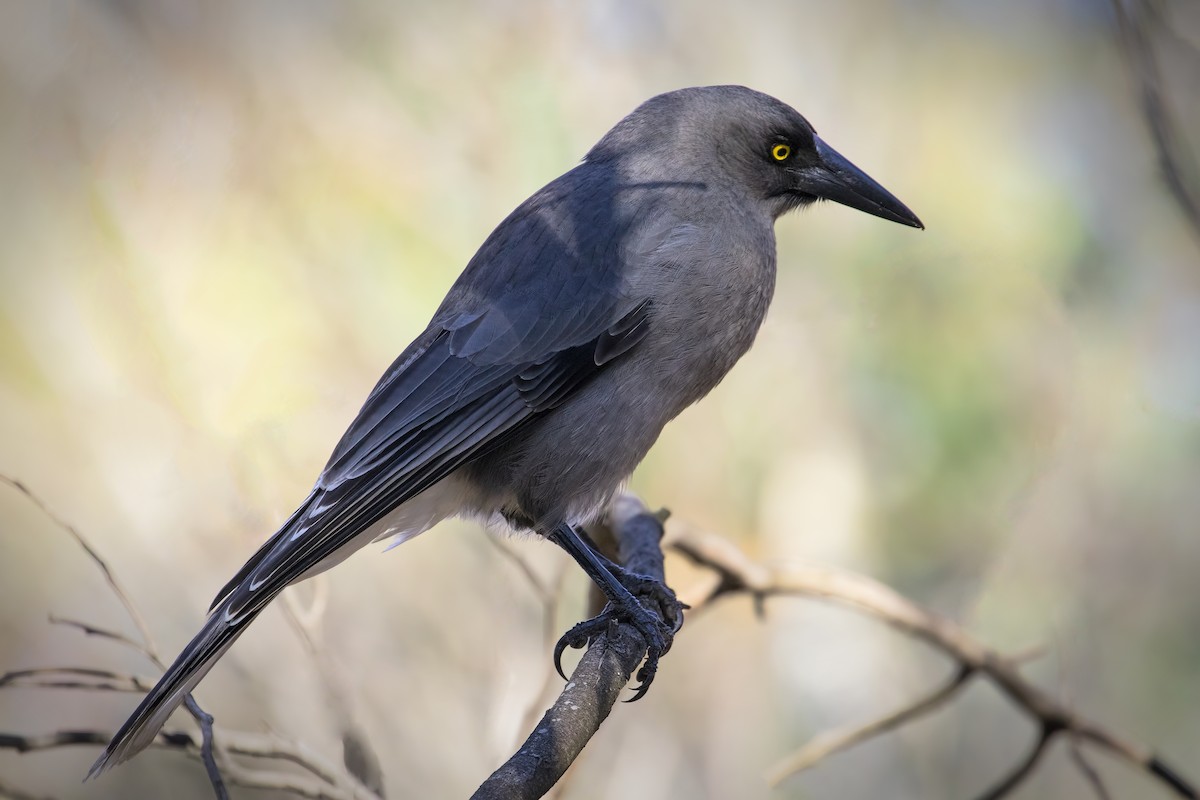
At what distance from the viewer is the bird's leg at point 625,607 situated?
268cm

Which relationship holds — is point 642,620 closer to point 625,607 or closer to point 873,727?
point 625,607

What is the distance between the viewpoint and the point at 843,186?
3062 mm

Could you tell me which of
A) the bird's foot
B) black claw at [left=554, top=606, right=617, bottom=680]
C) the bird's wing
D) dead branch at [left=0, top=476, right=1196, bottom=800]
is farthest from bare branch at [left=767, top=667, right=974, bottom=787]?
the bird's wing

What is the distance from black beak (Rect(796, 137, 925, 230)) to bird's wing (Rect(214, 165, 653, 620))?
1.96 ft

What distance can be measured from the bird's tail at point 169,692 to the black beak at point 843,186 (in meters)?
1.73

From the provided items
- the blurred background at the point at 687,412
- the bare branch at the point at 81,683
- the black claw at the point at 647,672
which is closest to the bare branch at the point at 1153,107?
the blurred background at the point at 687,412

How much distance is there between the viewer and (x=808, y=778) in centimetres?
485

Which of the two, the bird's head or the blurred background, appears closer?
the bird's head

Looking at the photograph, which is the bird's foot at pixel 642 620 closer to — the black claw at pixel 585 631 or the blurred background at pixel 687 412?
the black claw at pixel 585 631

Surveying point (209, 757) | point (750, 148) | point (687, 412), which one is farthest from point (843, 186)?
point (209, 757)

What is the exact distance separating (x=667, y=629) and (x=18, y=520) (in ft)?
9.44

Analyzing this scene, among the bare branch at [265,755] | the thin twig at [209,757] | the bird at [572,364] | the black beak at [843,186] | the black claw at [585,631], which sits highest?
the black beak at [843,186]

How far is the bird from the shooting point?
2.68 m

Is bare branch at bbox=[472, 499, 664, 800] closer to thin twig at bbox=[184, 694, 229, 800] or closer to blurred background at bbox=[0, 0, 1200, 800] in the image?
thin twig at bbox=[184, 694, 229, 800]
